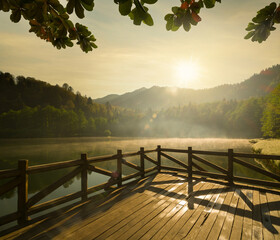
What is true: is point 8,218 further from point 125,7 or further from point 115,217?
point 125,7

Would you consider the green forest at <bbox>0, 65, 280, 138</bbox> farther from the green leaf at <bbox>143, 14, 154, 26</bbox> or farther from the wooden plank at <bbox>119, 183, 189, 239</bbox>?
the green leaf at <bbox>143, 14, 154, 26</bbox>

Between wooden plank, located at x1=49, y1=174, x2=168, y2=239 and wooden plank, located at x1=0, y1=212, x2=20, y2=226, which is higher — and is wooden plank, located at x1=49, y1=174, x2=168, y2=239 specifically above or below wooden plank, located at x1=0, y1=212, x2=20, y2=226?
below

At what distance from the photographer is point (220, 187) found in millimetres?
6742

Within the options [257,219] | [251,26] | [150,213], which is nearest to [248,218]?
[257,219]

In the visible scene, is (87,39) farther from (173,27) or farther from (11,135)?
(11,135)

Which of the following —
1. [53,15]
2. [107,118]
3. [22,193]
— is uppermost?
A: [53,15]

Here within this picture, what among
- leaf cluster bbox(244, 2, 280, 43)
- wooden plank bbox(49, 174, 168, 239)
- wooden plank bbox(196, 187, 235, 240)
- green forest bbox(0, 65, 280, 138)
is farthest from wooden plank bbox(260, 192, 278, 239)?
green forest bbox(0, 65, 280, 138)

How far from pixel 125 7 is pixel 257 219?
5.53 metres

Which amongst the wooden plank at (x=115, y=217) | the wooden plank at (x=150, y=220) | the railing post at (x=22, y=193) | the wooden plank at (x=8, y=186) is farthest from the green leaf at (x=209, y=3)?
the wooden plank at (x=8, y=186)

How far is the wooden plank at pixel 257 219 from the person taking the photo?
12.0ft

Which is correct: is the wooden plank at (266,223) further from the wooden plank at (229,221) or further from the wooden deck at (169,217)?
the wooden plank at (229,221)

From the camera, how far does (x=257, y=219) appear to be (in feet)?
14.1

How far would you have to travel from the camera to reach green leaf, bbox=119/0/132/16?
171cm

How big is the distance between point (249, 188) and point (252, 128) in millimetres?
98136
